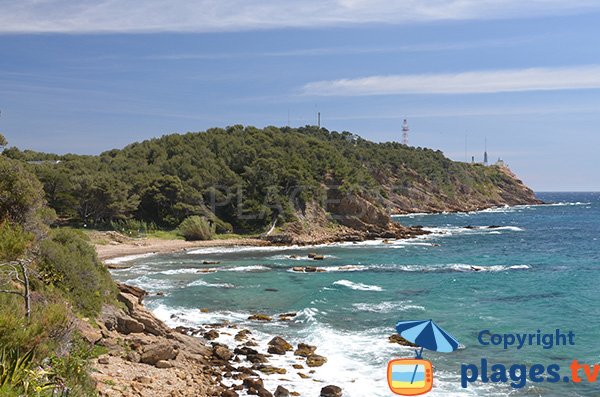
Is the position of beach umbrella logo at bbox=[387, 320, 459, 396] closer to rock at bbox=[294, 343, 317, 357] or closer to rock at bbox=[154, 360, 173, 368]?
rock at bbox=[294, 343, 317, 357]

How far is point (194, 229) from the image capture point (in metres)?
57.4

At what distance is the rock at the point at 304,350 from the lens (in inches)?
795

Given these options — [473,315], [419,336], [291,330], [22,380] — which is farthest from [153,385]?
[473,315]

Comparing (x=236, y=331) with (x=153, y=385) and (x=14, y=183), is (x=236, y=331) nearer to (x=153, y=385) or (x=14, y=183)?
(x=153, y=385)

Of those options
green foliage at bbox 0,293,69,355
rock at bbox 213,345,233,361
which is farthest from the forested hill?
green foliage at bbox 0,293,69,355

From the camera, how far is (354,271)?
1590 inches

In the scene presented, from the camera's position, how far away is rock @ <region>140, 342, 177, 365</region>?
16.9 meters

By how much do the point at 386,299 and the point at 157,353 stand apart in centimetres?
1601

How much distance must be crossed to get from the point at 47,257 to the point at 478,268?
109ft

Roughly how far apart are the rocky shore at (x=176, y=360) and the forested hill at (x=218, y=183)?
37.6 m

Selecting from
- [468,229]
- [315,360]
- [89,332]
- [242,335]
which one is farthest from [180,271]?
[468,229]

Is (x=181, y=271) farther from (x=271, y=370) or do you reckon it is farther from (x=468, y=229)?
(x=468, y=229)

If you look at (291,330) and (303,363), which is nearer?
(303,363)

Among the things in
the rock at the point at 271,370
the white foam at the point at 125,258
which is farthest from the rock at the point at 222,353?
the white foam at the point at 125,258
